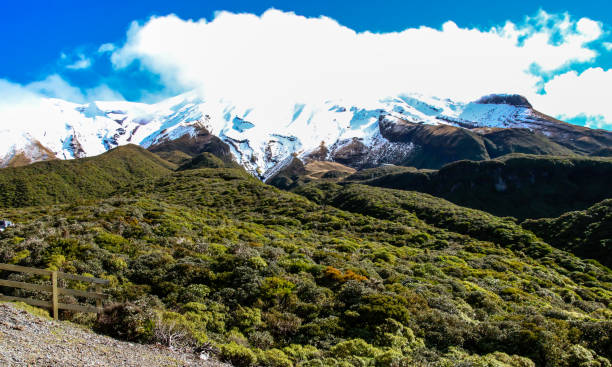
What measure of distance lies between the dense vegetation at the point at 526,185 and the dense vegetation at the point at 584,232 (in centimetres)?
3885

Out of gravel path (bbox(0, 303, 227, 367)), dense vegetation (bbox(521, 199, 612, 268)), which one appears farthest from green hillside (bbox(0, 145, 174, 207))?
dense vegetation (bbox(521, 199, 612, 268))

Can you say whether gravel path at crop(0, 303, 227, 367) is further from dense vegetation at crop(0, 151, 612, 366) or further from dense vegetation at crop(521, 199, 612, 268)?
dense vegetation at crop(521, 199, 612, 268)

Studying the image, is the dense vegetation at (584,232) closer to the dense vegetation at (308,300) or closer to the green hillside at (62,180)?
the dense vegetation at (308,300)

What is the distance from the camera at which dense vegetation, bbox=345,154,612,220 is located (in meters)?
80.6

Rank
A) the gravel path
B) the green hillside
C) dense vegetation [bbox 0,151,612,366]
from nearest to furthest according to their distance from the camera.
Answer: the gravel path
dense vegetation [bbox 0,151,612,366]
the green hillside

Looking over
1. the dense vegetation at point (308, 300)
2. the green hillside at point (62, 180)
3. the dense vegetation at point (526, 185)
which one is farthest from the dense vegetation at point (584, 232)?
the green hillside at point (62, 180)

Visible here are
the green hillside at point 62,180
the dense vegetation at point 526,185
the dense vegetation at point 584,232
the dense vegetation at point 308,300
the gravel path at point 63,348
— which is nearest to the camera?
the gravel path at point 63,348

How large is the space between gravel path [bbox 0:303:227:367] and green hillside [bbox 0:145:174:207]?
6718 centimetres

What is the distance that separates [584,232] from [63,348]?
4760 cm

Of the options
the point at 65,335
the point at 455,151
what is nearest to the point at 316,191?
the point at 65,335

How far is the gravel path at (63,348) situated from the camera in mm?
6141

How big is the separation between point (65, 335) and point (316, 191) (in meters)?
78.2

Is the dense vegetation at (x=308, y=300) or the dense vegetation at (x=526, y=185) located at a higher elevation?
the dense vegetation at (x=526, y=185)

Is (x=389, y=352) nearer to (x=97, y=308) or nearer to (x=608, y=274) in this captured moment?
(x=97, y=308)
